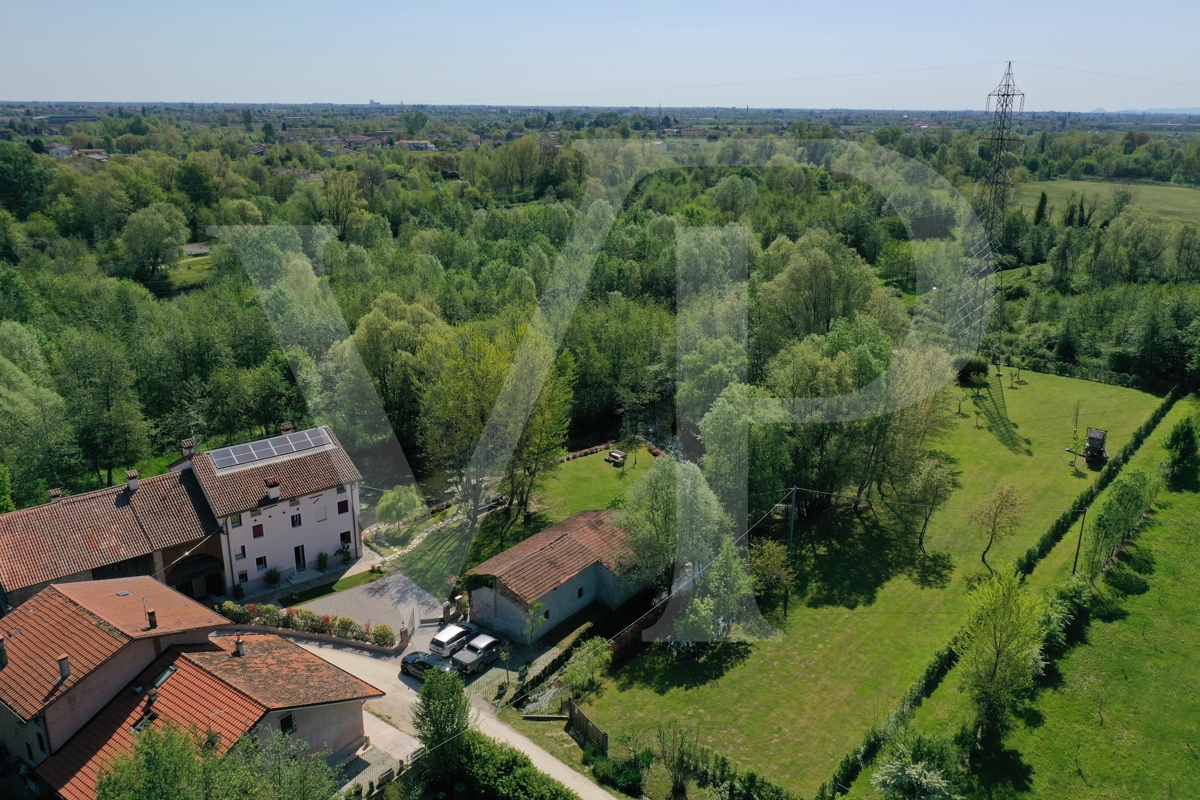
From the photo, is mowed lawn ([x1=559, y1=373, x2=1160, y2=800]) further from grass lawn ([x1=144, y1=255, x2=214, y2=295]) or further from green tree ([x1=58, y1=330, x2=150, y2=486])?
grass lawn ([x1=144, y1=255, x2=214, y2=295])

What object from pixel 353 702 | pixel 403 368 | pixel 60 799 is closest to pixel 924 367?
pixel 403 368

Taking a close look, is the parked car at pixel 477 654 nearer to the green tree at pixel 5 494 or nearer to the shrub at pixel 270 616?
the shrub at pixel 270 616

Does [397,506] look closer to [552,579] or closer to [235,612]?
[235,612]

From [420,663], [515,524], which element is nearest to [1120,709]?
[420,663]

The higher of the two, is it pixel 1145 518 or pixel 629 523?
pixel 629 523

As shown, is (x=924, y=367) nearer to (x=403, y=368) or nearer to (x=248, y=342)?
(x=403, y=368)

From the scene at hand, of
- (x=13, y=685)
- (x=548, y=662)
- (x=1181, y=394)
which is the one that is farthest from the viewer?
(x=1181, y=394)

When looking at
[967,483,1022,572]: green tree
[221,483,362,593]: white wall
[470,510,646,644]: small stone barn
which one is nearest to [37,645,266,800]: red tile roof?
[221,483,362,593]: white wall
